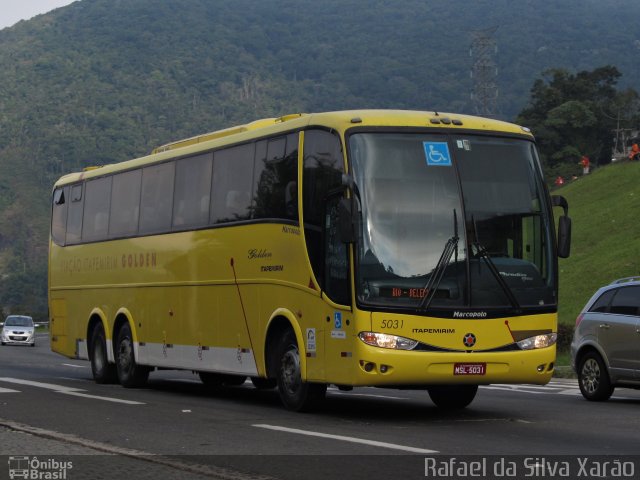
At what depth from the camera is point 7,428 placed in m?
13.1

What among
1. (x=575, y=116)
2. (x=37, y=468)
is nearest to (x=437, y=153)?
(x=37, y=468)

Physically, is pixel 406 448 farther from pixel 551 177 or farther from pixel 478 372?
pixel 551 177

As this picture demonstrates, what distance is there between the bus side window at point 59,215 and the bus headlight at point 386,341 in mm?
12205

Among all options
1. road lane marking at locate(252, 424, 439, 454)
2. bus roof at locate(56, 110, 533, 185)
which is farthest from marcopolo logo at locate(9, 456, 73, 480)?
bus roof at locate(56, 110, 533, 185)

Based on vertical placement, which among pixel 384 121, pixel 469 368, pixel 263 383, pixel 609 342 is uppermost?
pixel 384 121

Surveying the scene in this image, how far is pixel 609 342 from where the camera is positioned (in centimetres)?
1888

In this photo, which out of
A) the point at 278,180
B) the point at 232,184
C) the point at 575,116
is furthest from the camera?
the point at 575,116

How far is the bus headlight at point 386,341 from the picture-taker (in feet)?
47.2

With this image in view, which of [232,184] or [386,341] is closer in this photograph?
[386,341]

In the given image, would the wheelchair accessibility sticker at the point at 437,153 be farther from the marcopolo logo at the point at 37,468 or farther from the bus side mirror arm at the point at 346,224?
the marcopolo logo at the point at 37,468

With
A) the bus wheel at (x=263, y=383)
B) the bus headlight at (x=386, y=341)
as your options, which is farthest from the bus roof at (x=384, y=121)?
the bus wheel at (x=263, y=383)

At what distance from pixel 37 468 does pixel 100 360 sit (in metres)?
13.3

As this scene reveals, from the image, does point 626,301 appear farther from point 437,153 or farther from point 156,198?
point 156,198

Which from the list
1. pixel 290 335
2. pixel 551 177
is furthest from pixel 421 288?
pixel 551 177
